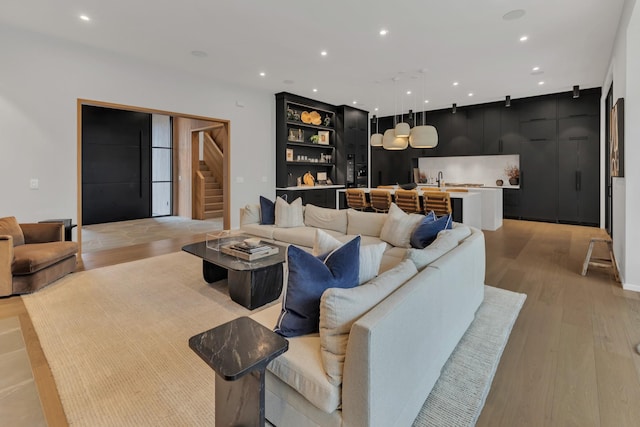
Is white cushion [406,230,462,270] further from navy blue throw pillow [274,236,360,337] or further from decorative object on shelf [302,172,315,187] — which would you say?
decorative object on shelf [302,172,315,187]

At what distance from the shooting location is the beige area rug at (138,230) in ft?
19.4

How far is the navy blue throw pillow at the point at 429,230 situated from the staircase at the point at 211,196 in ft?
23.2

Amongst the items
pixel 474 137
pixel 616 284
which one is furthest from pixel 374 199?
pixel 474 137

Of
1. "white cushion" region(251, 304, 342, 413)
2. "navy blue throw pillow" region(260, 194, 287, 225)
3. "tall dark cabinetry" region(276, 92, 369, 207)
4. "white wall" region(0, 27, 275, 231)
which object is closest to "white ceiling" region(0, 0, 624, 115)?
"white wall" region(0, 27, 275, 231)

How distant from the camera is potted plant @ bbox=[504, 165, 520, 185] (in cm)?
843

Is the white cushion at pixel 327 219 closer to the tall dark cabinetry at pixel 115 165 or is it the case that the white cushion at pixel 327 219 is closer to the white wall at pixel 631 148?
the white wall at pixel 631 148

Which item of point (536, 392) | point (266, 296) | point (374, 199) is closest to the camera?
point (536, 392)

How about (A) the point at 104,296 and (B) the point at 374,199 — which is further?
(B) the point at 374,199

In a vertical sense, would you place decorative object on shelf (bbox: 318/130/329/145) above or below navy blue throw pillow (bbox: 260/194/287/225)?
above

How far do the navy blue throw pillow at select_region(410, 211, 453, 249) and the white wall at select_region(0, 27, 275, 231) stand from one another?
15.8ft

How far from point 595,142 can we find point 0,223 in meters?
10.4

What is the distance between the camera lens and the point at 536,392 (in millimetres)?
1913

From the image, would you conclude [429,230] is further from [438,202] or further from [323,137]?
[323,137]

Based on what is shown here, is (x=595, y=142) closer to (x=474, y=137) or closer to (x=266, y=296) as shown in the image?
(x=474, y=137)
